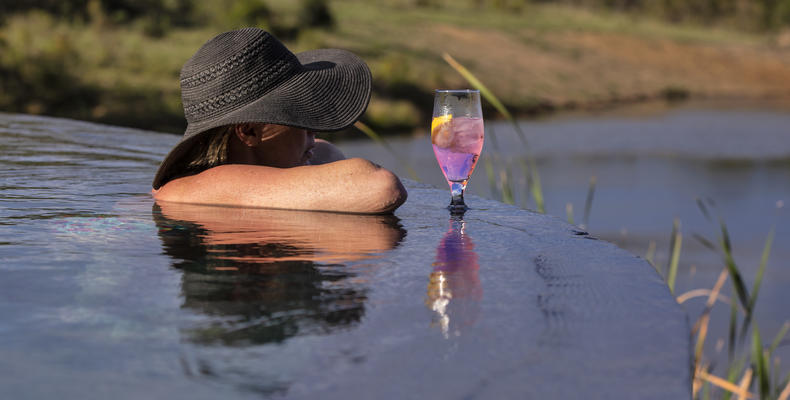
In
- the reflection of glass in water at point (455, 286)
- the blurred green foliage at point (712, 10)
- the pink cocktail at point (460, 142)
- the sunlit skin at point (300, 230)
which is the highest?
the blurred green foliage at point (712, 10)

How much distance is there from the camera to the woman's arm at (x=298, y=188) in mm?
2156

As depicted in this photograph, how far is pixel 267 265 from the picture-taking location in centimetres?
163

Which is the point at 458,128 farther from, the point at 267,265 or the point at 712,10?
the point at 712,10

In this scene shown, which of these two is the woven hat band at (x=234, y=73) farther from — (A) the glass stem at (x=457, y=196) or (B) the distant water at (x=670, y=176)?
(B) the distant water at (x=670, y=176)

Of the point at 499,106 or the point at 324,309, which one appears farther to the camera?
the point at 499,106

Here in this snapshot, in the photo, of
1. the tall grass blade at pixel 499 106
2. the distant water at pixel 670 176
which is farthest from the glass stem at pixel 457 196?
the distant water at pixel 670 176

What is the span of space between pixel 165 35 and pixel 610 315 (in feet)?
84.2

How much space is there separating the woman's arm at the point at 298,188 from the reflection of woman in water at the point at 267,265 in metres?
0.03

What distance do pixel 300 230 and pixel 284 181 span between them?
0.31 meters

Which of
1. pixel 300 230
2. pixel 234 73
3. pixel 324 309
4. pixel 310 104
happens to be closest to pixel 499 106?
pixel 310 104

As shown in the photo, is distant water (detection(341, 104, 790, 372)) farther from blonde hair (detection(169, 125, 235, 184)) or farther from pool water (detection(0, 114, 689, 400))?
pool water (detection(0, 114, 689, 400))

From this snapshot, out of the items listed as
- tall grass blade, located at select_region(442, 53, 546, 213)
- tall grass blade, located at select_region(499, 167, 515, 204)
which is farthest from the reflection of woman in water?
tall grass blade, located at select_region(499, 167, 515, 204)

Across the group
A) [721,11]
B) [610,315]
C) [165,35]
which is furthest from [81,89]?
[721,11]

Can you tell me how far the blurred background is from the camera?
553 inches
